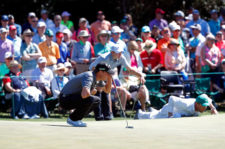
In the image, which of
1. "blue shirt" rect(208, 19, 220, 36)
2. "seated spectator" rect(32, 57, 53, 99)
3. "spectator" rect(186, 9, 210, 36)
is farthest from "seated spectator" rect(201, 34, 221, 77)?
"seated spectator" rect(32, 57, 53, 99)

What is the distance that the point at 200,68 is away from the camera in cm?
1698

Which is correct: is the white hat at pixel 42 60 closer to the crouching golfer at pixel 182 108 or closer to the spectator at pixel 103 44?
the spectator at pixel 103 44

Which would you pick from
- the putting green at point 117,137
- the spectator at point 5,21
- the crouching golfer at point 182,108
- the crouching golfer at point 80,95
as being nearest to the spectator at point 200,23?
the spectator at point 5,21

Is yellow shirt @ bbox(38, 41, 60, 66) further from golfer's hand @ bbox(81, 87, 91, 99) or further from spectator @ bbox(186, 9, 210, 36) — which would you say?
golfer's hand @ bbox(81, 87, 91, 99)

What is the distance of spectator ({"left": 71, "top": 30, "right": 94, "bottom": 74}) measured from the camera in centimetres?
1585

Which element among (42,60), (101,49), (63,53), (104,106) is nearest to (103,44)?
(101,49)

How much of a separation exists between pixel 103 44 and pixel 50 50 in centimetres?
133

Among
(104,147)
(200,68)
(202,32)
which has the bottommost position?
(104,147)

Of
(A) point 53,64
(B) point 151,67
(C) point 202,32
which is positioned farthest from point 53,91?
(C) point 202,32

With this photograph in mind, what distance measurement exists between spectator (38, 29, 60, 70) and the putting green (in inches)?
192

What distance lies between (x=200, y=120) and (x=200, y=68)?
202 inches

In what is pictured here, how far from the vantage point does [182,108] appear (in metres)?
12.9

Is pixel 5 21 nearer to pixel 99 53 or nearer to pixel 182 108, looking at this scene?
pixel 99 53

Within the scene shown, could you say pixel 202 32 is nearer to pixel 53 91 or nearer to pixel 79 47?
pixel 79 47
